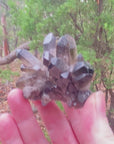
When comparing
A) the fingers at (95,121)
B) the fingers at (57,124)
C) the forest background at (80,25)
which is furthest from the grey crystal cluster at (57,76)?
the forest background at (80,25)

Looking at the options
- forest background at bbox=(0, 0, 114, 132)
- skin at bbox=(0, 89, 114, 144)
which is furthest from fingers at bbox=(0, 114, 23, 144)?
forest background at bbox=(0, 0, 114, 132)

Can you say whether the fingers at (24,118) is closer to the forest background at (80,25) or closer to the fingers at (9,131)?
the fingers at (9,131)

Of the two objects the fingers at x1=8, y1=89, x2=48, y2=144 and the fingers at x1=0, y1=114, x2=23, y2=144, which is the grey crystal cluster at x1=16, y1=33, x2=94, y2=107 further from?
the fingers at x1=0, y1=114, x2=23, y2=144

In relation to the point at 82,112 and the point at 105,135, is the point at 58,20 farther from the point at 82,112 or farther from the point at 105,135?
the point at 105,135

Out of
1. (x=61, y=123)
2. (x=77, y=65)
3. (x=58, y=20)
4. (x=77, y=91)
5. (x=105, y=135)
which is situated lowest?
(x=105, y=135)

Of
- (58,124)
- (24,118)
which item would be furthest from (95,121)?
(24,118)

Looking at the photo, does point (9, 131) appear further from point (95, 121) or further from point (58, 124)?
point (95, 121)

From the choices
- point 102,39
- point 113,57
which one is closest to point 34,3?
point 102,39
